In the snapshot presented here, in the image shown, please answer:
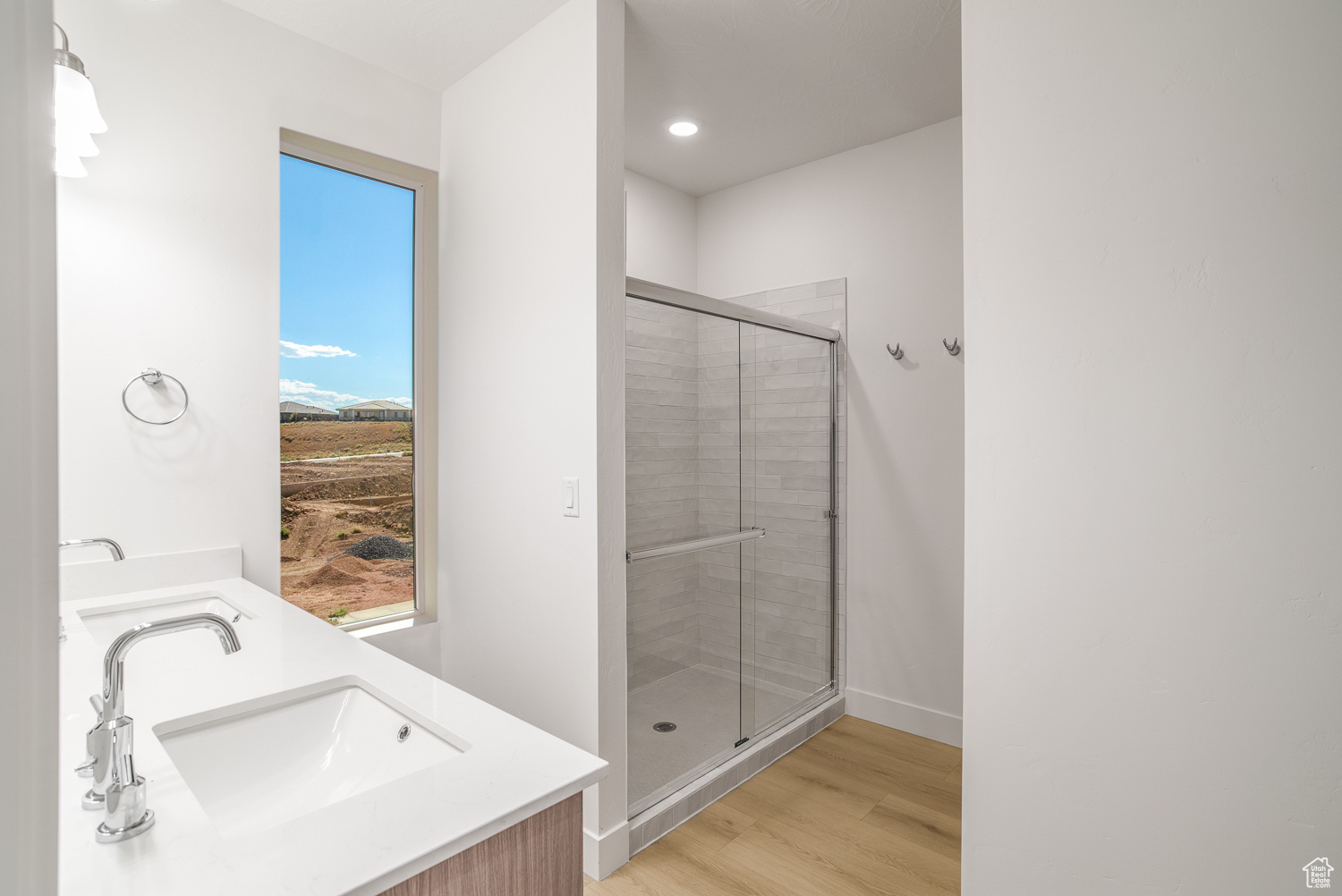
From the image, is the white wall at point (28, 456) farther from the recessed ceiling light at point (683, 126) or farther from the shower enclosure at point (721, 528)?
the recessed ceiling light at point (683, 126)

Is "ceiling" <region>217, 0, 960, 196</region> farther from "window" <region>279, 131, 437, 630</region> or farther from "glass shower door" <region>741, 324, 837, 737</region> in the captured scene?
"glass shower door" <region>741, 324, 837, 737</region>

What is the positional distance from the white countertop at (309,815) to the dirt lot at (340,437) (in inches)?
35.1

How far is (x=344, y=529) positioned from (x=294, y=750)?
127cm

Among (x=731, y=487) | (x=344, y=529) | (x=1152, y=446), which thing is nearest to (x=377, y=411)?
(x=344, y=529)

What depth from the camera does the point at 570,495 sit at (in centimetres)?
194

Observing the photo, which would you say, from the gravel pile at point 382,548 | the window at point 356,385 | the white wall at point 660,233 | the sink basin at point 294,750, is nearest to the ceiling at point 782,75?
the white wall at point 660,233

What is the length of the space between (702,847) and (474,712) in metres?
1.20

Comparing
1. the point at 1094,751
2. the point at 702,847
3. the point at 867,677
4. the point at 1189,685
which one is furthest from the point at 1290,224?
the point at 867,677

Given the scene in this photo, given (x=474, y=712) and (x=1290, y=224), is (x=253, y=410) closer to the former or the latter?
(x=474, y=712)

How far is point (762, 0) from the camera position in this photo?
76.2 inches

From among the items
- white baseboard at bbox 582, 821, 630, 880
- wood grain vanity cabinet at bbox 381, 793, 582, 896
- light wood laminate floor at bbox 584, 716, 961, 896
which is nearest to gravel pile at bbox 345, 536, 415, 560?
white baseboard at bbox 582, 821, 630, 880

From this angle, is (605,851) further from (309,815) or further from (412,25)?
(412,25)

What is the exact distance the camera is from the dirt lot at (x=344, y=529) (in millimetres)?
2244

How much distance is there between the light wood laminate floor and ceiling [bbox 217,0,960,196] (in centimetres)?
251
